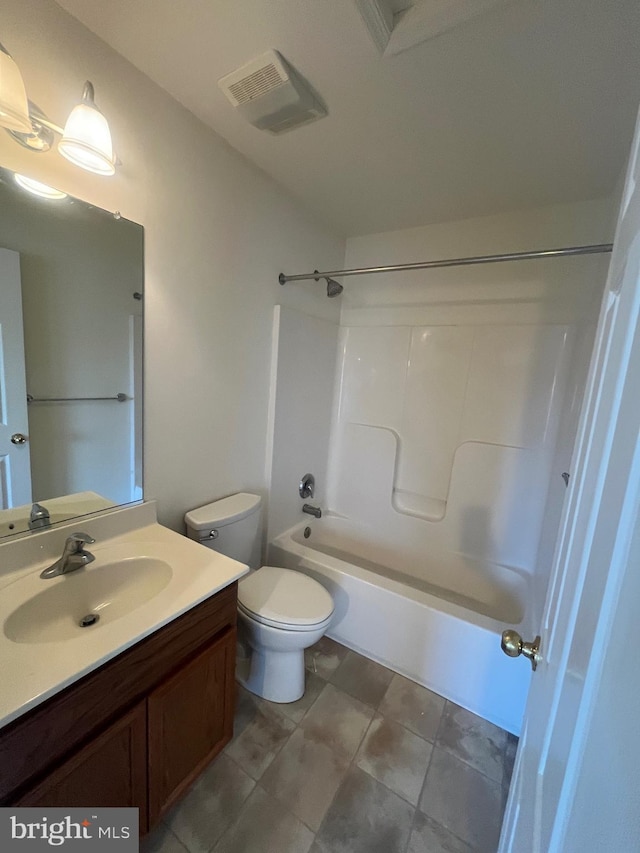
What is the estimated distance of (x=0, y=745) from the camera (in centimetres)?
60

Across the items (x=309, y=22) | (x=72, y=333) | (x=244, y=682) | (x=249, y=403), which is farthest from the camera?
(x=249, y=403)

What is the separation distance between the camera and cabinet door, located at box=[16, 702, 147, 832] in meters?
0.71

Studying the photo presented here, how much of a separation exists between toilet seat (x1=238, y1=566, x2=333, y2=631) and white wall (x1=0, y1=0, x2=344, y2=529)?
44cm

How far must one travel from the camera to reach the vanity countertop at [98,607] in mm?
669

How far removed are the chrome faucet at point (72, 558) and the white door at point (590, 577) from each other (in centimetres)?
113

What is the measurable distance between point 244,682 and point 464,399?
6.18ft

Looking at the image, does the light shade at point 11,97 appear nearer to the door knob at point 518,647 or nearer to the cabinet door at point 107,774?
the cabinet door at point 107,774

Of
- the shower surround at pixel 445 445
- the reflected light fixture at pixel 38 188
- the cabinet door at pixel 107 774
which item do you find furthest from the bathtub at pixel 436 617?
the reflected light fixture at pixel 38 188

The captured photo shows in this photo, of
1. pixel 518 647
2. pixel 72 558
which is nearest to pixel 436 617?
pixel 518 647

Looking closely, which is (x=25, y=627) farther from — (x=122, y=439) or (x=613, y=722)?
(x=613, y=722)

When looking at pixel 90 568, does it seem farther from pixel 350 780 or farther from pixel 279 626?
pixel 350 780

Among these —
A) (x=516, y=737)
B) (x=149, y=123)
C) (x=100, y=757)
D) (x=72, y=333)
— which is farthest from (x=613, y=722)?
(x=149, y=123)

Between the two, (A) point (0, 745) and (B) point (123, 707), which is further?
(B) point (123, 707)

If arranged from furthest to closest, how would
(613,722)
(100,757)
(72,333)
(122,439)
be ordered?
1. (122,439)
2. (72,333)
3. (100,757)
4. (613,722)
